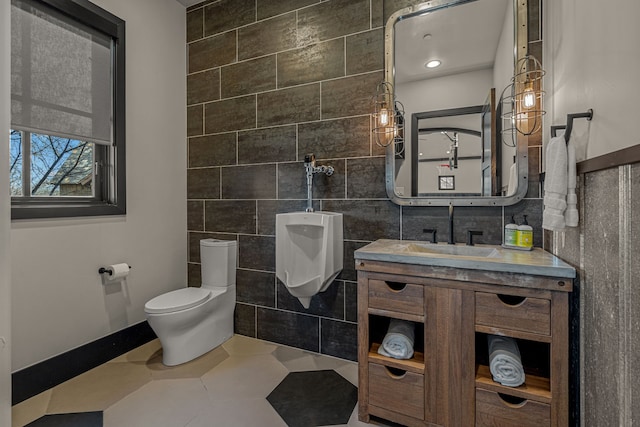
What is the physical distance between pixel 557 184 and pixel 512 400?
0.95 m

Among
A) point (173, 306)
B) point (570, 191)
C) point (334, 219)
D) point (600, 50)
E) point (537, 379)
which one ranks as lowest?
point (537, 379)

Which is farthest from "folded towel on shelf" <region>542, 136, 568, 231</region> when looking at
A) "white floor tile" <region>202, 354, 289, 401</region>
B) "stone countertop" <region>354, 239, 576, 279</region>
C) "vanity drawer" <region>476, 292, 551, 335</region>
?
"white floor tile" <region>202, 354, 289, 401</region>

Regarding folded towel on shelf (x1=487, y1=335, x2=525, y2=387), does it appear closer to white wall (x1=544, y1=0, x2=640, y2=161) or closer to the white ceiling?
white wall (x1=544, y1=0, x2=640, y2=161)

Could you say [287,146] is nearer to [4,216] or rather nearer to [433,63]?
[433,63]

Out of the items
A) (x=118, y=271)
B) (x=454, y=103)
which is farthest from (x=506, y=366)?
(x=118, y=271)

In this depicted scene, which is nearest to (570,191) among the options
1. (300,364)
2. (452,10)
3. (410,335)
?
(410,335)

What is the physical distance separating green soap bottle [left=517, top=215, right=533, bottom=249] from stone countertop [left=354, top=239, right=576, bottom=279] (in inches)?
1.5

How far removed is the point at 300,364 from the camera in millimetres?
2123

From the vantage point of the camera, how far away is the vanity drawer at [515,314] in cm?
125

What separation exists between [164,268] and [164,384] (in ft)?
3.17

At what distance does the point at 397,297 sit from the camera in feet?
4.93

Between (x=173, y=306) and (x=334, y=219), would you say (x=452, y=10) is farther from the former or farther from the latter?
(x=173, y=306)

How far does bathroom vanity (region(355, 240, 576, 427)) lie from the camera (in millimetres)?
1242

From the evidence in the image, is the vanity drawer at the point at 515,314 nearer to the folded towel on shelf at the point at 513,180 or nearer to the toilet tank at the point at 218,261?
the folded towel on shelf at the point at 513,180
